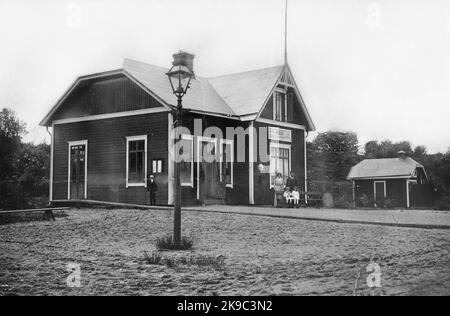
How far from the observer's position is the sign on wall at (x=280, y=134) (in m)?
22.6

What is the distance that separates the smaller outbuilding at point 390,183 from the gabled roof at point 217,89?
15.7 meters

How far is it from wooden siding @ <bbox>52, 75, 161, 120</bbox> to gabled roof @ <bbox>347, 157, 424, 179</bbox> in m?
23.9

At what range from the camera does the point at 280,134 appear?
23.2 m

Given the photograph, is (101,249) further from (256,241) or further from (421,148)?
(421,148)

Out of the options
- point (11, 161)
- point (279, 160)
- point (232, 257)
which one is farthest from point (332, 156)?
point (232, 257)

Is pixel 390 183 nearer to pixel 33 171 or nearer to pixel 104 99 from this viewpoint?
pixel 104 99

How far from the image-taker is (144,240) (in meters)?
11.2

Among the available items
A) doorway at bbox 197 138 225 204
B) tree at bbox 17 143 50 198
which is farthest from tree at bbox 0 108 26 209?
doorway at bbox 197 138 225 204

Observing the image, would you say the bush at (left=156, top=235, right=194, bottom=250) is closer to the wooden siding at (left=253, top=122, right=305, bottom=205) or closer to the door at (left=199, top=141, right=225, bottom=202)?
the door at (left=199, top=141, right=225, bottom=202)

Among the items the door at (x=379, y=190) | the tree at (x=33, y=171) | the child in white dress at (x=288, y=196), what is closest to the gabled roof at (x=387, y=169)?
the door at (x=379, y=190)

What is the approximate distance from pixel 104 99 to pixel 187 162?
4382 mm

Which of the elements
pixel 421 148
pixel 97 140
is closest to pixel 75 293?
pixel 97 140

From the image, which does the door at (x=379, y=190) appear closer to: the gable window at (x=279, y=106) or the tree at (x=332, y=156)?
the tree at (x=332, y=156)
